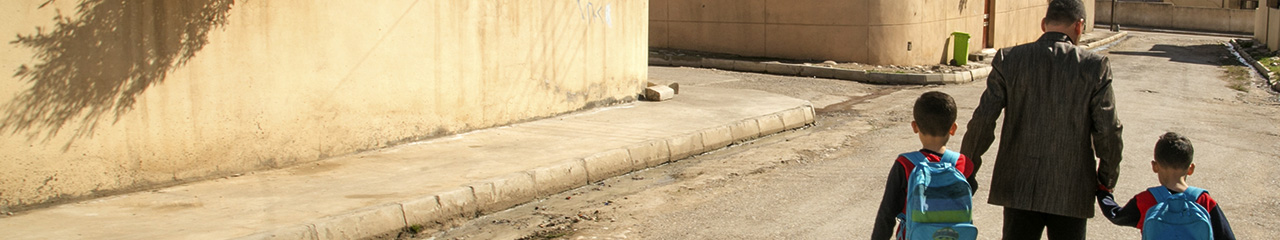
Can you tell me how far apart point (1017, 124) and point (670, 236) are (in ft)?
7.69

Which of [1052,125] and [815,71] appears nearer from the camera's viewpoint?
[1052,125]

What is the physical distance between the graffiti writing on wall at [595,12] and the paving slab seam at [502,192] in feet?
6.66

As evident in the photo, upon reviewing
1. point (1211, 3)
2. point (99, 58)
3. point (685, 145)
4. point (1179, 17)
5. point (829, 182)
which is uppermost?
point (1211, 3)

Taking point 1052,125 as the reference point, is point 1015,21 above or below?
above

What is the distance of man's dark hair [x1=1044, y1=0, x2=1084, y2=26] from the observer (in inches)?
146

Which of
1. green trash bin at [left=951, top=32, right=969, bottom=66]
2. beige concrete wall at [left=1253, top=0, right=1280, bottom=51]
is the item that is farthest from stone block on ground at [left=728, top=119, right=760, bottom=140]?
beige concrete wall at [left=1253, top=0, right=1280, bottom=51]

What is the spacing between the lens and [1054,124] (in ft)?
12.2


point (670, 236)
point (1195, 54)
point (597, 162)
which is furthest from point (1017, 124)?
point (1195, 54)

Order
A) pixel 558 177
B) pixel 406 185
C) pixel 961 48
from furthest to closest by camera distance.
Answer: pixel 961 48 → pixel 558 177 → pixel 406 185

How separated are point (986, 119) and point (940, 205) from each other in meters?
0.58

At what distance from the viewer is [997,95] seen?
3.79 meters

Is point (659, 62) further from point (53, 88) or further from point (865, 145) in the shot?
point (53, 88)

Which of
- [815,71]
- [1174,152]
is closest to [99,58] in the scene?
[1174,152]

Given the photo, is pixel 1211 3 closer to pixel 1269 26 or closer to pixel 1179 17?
pixel 1179 17
